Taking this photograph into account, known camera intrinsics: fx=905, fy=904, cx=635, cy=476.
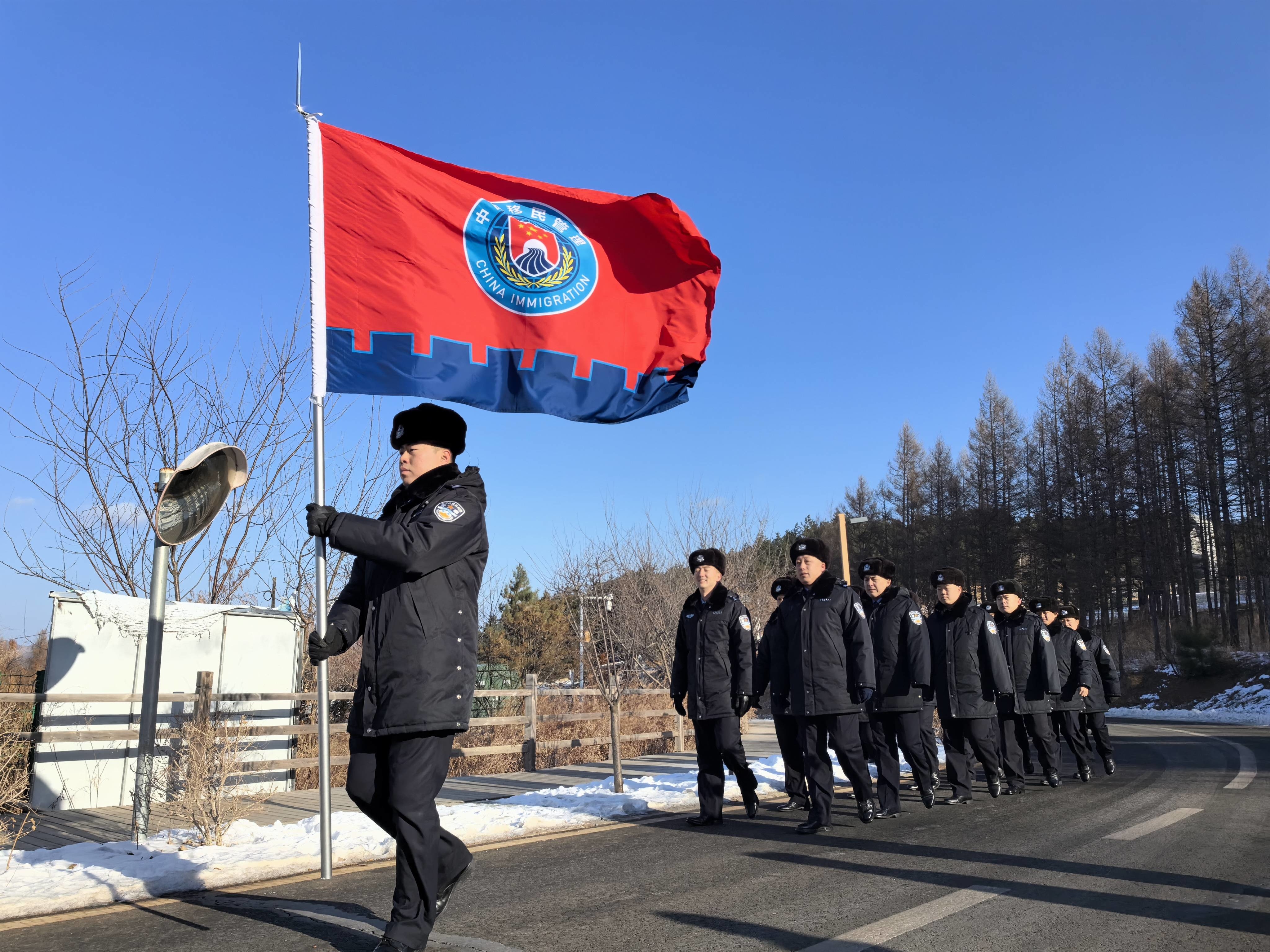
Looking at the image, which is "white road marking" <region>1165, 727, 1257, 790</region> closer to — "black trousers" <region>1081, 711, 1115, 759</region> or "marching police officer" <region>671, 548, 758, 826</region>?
"black trousers" <region>1081, 711, 1115, 759</region>

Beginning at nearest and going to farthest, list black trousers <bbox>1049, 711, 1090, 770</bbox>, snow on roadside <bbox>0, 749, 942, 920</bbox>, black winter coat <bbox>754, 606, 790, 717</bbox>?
snow on roadside <bbox>0, 749, 942, 920</bbox> < black winter coat <bbox>754, 606, 790, 717</bbox> < black trousers <bbox>1049, 711, 1090, 770</bbox>

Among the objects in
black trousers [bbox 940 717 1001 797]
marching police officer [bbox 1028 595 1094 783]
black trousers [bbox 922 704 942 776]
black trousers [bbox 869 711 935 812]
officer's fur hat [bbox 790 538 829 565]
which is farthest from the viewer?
marching police officer [bbox 1028 595 1094 783]

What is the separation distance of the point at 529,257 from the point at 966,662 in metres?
6.69

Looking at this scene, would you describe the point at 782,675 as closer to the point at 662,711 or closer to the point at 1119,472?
the point at 662,711

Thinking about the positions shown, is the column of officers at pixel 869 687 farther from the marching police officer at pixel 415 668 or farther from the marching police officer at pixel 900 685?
the marching police officer at pixel 415 668

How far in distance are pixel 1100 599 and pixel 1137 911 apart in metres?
50.1

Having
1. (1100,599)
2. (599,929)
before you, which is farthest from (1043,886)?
(1100,599)

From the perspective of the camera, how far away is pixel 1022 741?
1189 centimetres

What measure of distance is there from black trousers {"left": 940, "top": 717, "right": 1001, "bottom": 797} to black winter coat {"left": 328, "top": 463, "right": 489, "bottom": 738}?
23.6 ft

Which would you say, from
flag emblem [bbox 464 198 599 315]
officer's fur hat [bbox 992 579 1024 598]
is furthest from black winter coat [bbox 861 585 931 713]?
flag emblem [bbox 464 198 599 315]

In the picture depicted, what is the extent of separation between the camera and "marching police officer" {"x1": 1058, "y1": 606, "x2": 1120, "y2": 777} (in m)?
12.1

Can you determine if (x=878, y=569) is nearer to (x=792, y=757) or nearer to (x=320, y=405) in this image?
(x=792, y=757)

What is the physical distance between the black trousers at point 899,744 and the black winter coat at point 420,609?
5.71 m

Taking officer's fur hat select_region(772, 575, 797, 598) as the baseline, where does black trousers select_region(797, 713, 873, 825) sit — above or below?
below
